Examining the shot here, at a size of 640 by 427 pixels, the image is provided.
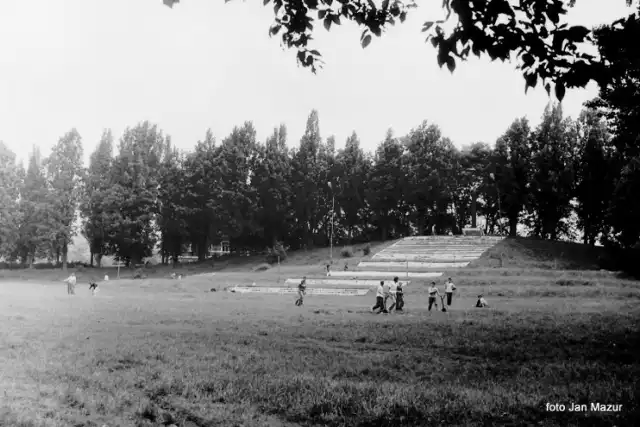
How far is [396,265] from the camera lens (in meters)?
52.6

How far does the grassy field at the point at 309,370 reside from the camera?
6668mm

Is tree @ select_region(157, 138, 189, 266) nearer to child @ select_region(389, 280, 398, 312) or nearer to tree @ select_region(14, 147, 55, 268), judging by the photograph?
tree @ select_region(14, 147, 55, 268)

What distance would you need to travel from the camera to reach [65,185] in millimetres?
74688

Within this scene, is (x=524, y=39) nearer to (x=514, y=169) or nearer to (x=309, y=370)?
(x=309, y=370)

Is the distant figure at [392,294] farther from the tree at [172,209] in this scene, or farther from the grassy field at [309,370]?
the tree at [172,209]

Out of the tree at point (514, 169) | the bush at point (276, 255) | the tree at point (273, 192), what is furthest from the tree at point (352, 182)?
the tree at point (514, 169)

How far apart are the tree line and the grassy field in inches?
2182

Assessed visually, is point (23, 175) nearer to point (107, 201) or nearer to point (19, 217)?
point (19, 217)

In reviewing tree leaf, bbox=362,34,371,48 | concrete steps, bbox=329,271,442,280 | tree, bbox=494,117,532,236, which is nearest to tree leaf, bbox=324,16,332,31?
tree leaf, bbox=362,34,371,48

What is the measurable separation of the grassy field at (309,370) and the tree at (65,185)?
5908 cm

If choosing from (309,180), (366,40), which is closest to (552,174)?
(309,180)

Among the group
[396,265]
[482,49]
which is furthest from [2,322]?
[396,265]

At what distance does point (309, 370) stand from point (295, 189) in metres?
70.8

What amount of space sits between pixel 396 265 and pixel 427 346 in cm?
4043
